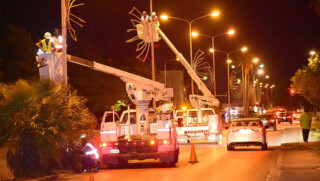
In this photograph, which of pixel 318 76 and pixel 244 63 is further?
pixel 244 63

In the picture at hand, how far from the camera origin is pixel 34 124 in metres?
16.0

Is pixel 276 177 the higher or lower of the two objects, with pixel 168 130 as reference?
lower

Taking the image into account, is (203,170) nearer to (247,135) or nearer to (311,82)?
(247,135)

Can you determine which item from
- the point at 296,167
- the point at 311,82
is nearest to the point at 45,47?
the point at 296,167

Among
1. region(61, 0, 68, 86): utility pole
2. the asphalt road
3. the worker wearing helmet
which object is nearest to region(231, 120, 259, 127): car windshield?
the asphalt road

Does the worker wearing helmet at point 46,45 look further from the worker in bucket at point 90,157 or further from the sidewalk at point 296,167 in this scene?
the sidewalk at point 296,167

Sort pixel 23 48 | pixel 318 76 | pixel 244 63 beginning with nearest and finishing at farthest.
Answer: pixel 318 76
pixel 23 48
pixel 244 63

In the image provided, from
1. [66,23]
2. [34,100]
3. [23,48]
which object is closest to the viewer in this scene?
[34,100]

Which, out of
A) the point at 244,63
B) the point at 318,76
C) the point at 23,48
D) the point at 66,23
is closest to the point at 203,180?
the point at 66,23

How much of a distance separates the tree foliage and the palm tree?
1600cm

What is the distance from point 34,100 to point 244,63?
209 feet

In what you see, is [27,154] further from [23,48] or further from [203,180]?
[23,48]

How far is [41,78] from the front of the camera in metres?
16.8

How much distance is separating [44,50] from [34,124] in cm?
286
